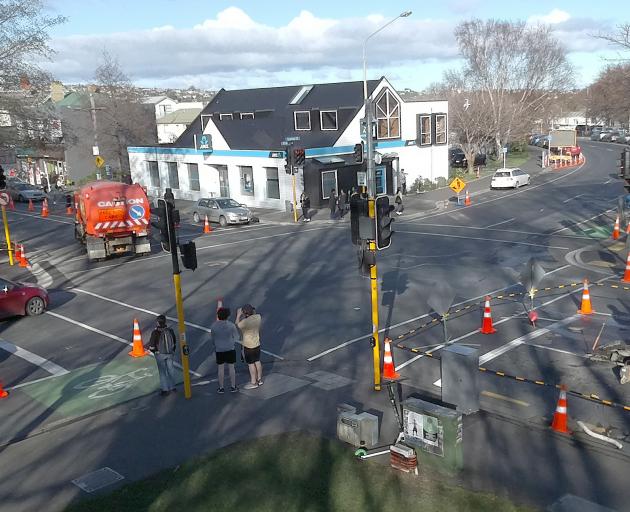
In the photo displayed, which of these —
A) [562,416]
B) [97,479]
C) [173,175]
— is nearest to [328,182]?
[173,175]

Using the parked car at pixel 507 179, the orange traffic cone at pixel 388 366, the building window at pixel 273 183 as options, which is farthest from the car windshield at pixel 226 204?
the orange traffic cone at pixel 388 366

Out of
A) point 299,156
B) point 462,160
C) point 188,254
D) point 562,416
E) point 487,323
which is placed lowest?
point 487,323

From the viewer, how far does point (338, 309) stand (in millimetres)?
18078

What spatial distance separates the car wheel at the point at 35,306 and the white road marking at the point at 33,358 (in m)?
2.13

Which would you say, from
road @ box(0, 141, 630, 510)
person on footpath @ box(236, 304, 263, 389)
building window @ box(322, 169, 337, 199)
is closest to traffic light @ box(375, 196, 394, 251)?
person on footpath @ box(236, 304, 263, 389)

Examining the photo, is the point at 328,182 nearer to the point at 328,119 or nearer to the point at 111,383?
the point at 328,119

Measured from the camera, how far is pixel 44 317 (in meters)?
18.8

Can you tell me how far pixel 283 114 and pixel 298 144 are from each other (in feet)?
18.5

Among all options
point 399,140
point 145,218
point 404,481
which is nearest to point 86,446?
point 404,481

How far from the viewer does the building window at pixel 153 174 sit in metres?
53.4

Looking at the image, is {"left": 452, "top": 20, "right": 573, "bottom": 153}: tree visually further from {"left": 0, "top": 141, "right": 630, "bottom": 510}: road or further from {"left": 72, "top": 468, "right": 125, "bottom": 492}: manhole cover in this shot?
{"left": 72, "top": 468, "right": 125, "bottom": 492}: manhole cover

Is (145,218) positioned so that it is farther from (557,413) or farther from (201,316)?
(557,413)

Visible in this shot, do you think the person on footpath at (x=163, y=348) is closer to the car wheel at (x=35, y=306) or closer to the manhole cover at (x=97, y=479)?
the manhole cover at (x=97, y=479)

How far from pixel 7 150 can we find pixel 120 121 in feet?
118
